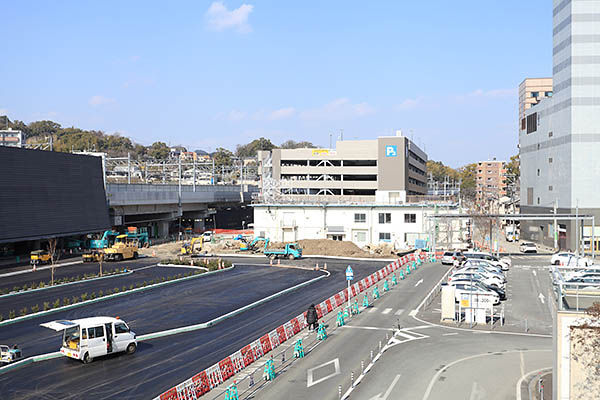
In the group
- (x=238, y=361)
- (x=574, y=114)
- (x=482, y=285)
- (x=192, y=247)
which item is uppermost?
(x=574, y=114)

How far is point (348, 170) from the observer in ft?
325

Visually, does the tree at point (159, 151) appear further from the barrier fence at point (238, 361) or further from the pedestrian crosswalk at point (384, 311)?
the pedestrian crosswalk at point (384, 311)

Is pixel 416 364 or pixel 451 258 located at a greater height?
pixel 451 258

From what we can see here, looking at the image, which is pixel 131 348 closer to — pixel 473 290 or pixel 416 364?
pixel 416 364

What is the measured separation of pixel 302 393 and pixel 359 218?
57.7 meters

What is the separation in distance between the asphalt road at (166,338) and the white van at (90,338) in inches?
19.9

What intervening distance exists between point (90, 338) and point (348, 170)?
7877 cm

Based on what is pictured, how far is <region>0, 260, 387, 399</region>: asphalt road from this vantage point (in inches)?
813

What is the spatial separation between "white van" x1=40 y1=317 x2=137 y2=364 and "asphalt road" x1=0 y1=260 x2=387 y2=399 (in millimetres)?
504

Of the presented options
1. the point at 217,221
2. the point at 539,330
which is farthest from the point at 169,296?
the point at 217,221

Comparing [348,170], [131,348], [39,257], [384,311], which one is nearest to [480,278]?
[384,311]

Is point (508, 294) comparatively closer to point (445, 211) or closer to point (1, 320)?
point (1, 320)

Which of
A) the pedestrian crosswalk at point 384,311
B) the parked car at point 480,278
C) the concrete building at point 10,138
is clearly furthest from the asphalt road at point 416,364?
the concrete building at point 10,138

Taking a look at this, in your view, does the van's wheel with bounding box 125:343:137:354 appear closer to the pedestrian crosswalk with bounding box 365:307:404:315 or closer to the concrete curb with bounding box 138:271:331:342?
the concrete curb with bounding box 138:271:331:342
